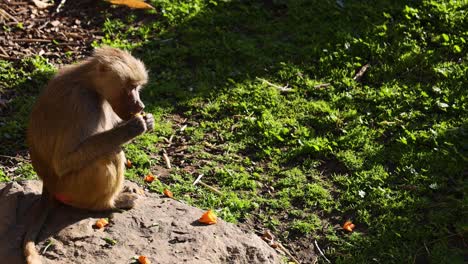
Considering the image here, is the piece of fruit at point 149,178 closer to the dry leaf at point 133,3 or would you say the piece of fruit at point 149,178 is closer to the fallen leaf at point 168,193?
the fallen leaf at point 168,193

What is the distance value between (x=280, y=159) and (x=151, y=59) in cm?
246

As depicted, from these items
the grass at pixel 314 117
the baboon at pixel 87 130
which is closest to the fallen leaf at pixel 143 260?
the baboon at pixel 87 130

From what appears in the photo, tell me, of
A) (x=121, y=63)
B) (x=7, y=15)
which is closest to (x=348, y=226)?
(x=121, y=63)

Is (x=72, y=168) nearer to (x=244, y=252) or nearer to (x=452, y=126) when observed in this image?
(x=244, y=252)

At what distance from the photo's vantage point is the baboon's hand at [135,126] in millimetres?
5512

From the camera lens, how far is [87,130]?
5.53 meters

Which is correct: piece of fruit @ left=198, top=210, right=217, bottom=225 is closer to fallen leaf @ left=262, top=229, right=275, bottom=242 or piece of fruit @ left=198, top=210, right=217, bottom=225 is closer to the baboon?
fallen leaf @ left=262, top=229, right=275, bottom=242

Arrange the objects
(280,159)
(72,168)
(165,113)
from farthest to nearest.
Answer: (165,113)
(280,159)
(72,168)

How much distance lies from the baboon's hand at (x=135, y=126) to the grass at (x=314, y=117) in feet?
4.30

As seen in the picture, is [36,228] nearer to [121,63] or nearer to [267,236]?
[121,63]

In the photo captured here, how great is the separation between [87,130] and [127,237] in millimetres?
922

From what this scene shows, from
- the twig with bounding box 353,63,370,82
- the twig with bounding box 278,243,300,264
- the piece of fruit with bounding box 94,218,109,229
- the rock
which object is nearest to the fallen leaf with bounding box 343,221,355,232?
the twig with bounding box 278,243,300,264

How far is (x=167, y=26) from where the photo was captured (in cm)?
947

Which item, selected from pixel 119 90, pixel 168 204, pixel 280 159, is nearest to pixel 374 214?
pixel 280 159
